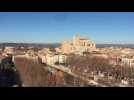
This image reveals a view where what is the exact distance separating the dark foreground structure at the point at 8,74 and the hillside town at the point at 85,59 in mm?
44

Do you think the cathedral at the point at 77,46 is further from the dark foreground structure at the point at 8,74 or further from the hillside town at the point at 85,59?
the dark foreground structure at the point at 8,74

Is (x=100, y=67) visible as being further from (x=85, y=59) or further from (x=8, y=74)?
(x=8, y=74)

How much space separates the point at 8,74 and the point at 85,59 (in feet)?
2.53

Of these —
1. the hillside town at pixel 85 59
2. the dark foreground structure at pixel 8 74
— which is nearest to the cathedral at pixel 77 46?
the hillside town at pixel 85 59

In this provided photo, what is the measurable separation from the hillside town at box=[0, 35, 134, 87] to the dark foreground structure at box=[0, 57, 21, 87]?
4 cm

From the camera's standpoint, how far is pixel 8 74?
3805 mm

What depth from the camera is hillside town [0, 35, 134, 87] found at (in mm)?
3748

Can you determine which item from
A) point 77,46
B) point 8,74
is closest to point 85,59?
point 77,46

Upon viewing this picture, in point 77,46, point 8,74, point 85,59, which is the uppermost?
point 77,46

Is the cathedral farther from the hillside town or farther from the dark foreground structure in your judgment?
the dark foreground structure

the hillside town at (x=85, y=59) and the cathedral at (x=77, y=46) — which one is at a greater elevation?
the cathedral at (x=77, y=46)

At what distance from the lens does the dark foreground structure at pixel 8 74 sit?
149 inches
